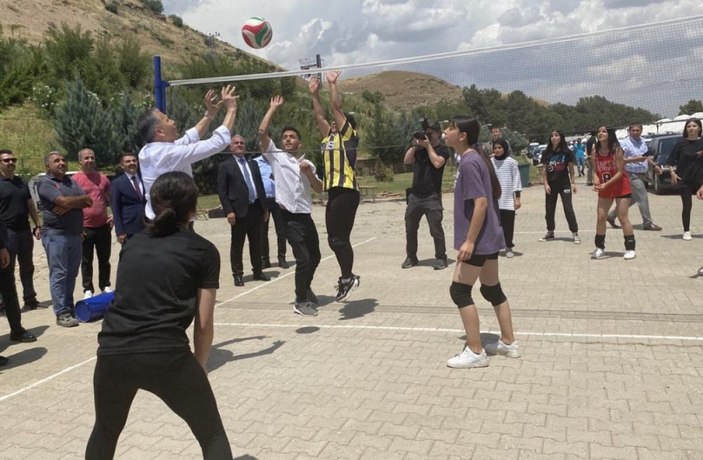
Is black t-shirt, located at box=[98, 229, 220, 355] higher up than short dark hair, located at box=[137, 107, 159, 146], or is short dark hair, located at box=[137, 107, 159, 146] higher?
short dark hair, located at box=[137, 107, 159, 146]

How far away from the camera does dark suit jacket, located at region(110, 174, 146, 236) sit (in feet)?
22.3

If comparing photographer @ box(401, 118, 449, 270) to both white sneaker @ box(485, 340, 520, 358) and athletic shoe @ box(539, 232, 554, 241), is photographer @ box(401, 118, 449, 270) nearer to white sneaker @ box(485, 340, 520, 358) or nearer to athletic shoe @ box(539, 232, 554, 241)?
athletic shoe @ box(539, 232, 554, 241)

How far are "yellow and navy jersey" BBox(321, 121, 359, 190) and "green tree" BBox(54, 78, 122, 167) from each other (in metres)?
21.5

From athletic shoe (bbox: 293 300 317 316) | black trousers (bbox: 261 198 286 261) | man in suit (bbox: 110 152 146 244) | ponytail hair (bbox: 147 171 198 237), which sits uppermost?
ponytail hair (bbox: 147 171 198 237)

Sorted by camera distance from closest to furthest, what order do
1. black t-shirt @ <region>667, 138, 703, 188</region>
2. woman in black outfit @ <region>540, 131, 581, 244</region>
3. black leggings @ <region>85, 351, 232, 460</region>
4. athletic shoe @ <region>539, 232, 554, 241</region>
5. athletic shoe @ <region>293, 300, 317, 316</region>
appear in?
black leggings @ <region>85, 351, 232, 460</region>
athletic shoe @ <region>293, 300, 317, 316</region>
black t-shirt @ <region>667, 138, 703, 188</region>
woman in black outfit @ <region>540, 131, 581, 244</region>
athletic shoe @ <region>539, 232, 554, 241</region>

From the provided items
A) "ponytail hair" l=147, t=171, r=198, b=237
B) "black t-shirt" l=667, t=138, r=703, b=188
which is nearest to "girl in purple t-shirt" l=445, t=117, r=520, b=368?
"ponytail hair" l=147, t=171, r=198, b=237

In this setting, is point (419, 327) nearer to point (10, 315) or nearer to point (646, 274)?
point (646, 274)

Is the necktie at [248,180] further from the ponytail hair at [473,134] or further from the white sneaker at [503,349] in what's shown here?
the white sneaker at [503,349]

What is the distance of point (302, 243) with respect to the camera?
255 inches

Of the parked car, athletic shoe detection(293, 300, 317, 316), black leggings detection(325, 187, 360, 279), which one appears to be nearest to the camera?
black leggings detection(325, 187, 360, 279)

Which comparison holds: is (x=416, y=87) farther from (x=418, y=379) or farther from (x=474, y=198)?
(x=418, y=379)

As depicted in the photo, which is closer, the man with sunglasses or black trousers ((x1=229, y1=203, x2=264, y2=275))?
the man with sunglasses

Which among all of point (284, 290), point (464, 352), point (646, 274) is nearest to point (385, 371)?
point (464, 352)

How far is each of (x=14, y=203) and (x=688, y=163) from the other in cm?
977
